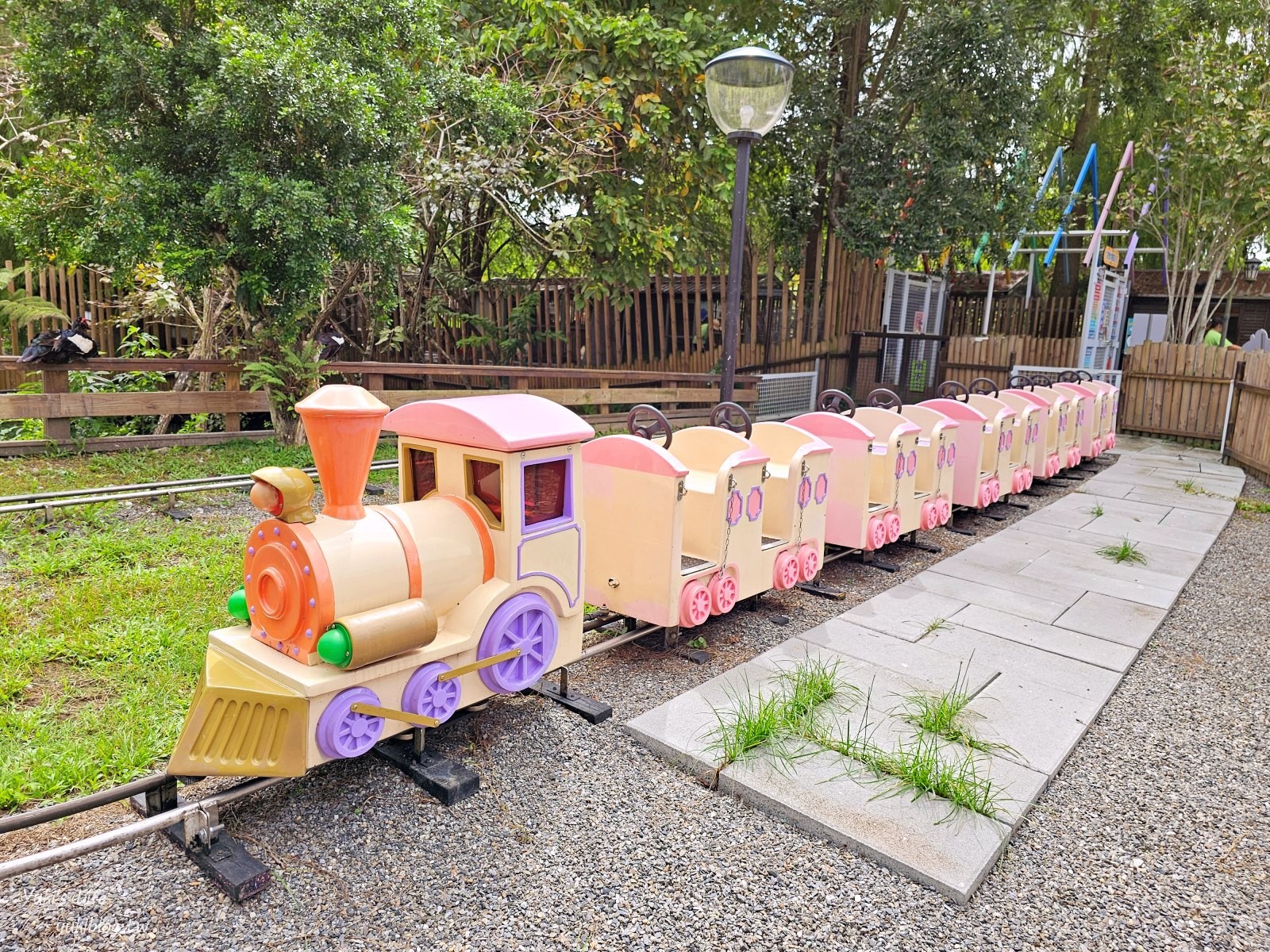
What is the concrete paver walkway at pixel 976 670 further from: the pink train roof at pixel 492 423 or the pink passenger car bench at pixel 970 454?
the pink train roof at pixel 492 423

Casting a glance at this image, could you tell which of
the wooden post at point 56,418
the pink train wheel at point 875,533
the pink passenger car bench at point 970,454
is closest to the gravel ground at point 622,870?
the pink train wheel at point 875,533

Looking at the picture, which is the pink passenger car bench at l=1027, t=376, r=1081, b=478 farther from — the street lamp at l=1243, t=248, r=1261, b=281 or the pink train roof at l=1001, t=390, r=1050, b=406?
the street lamp at l=1243, t=248, r=1261, b=281

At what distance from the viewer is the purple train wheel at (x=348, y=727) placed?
2430 mm

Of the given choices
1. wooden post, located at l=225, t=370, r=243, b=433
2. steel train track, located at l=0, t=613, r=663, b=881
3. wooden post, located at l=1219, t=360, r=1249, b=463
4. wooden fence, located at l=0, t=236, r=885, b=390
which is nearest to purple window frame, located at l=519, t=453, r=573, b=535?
steel train track, located at l=0, t=613, r=663, b=881

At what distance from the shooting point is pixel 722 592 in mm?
4164

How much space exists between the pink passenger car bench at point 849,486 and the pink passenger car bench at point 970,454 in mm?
1558

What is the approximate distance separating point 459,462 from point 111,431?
760 cm

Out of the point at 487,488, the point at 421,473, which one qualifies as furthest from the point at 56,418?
the point at 487,488

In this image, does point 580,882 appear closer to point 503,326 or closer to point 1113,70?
point 503,326

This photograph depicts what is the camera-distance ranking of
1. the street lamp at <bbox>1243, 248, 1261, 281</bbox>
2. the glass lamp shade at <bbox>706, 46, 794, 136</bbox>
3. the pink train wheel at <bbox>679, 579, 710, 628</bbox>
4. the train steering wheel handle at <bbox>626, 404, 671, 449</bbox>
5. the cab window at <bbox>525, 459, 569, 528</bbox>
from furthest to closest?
the street lamp at <bbox>1243, 248, 1261, 281</bbox> → the glass lamp shade at <bbox>706, 46, 794, 136</bbox> → the train steering wheel handle at <bbox>626, 404, 671, 449</bbox> → the pink train wheel at <bbox>679, 579, 710, 628</bbox> → the cab window at <bbox>525, 459, 569, 528</bbox>

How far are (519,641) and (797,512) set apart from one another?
2.23 meters

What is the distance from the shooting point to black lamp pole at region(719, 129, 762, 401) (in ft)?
17.4

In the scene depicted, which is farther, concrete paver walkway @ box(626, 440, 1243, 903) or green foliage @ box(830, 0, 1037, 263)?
green foliage @ box(830, 0, 1037, 263)

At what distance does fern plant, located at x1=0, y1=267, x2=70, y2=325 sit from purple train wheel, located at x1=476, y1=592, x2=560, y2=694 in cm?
982
